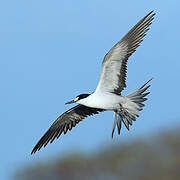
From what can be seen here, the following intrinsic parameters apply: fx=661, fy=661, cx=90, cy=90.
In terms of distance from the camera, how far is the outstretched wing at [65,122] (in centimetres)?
1178

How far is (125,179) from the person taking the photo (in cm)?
A: 2341

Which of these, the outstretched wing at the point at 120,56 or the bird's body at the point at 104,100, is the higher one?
the outstretched wing at the point at 120,56

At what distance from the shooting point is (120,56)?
10602 millimetres

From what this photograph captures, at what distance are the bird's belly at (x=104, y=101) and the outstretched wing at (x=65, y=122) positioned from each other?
97 cm

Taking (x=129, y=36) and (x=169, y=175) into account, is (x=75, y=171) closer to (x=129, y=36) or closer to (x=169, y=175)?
(x=169, y=175)

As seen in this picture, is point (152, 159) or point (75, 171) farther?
point (75, 171)

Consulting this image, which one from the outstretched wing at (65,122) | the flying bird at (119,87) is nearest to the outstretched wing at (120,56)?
the flying bird at (119,87)

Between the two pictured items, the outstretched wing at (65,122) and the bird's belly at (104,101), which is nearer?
the bird's belly at (104,101)

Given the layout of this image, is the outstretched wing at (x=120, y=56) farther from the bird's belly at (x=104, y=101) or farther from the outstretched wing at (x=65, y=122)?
the outstretched wing at (x=65, y=122)

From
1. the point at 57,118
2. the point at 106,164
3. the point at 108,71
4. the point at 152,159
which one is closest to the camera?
the point at 108,71

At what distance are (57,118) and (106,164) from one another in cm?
1325

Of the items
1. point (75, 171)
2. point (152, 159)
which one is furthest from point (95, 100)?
point (75, 171)

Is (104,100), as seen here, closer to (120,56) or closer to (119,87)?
(119,87)

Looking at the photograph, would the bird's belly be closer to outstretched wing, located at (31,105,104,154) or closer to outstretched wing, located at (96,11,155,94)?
outstretched wing, located at (96,11,155,94)
